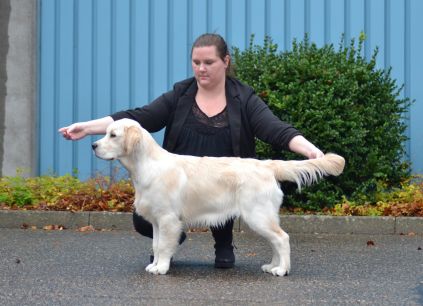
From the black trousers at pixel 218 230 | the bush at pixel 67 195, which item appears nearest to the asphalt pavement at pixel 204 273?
the black trousers at pixel 218 230

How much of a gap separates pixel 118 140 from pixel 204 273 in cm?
112

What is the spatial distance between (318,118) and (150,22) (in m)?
3.17

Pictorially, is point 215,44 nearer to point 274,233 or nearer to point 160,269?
point 274,233

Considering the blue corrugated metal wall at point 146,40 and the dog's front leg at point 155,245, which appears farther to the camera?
the blue corrugated metal wall at point 146,40

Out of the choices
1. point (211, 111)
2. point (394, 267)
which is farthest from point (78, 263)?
point (394, 267)

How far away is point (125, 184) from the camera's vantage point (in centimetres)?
1027

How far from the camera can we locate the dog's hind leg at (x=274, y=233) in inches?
251

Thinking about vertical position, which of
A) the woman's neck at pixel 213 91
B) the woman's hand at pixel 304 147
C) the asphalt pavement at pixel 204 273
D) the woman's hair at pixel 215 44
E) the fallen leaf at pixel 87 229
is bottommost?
the asphalt pavement at pixel 204 273

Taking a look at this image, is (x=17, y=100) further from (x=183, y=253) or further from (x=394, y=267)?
(x=394, y=267)

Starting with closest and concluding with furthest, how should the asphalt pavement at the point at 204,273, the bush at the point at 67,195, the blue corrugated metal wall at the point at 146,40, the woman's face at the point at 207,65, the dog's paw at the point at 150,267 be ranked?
the asphalt pavement at the point at 204,273 < the dog's paw at the point at 150,267 < the woman's face at the point at 207,65 < the bush at the point at 67,195 < the blue corrugated metal wall at the point at 146,40

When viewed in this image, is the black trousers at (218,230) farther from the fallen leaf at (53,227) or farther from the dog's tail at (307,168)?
the fallen leaf at (53,227)

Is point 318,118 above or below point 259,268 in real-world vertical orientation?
above

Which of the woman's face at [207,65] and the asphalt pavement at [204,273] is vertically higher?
the woman's face at [207,65]

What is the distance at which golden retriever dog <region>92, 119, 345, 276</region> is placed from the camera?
6387 millimetres
